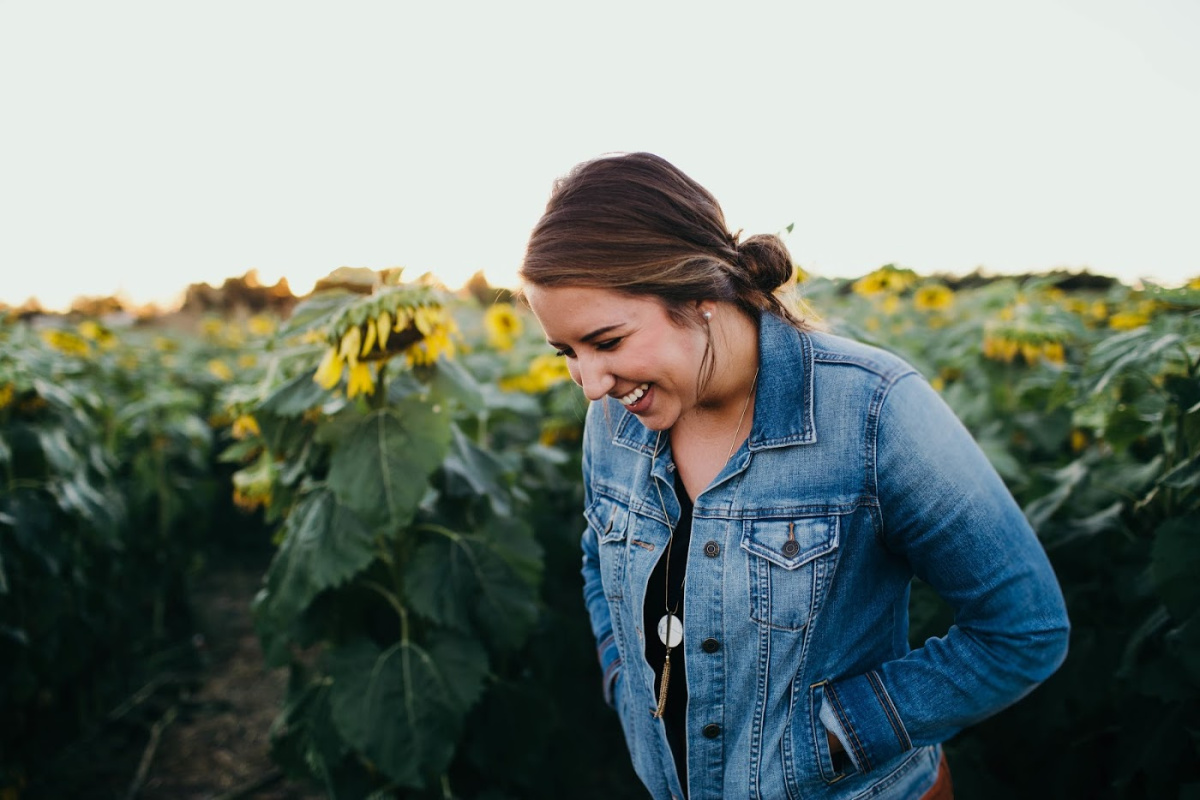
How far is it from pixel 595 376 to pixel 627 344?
8cm

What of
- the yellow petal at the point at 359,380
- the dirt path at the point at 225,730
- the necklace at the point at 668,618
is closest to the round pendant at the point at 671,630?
the necklace at the point at 668,618

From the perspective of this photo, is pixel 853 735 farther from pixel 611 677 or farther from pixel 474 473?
pixel 474 473

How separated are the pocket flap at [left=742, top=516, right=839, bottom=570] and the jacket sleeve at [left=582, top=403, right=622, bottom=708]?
17.6 inches

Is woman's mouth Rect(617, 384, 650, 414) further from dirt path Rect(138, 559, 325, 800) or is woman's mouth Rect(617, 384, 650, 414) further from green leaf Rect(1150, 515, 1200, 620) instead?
dirt path Rect(138, 559, 325, 800)

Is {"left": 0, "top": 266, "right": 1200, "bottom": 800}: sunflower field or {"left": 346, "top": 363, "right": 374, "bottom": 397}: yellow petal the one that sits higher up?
{"left": 346, "top": 363, "right": 374, "bottom": 397}: yellow petal

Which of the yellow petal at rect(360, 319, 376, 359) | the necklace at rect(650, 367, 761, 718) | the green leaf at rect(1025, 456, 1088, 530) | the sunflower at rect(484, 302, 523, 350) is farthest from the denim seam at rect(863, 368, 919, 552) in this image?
Answer: the sunflower at rect(484, 302, 523, 350)

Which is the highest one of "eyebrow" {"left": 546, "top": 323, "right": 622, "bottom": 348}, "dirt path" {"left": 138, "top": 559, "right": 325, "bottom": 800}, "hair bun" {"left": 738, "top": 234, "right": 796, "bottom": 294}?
"hair bun" {"left": 738, "top": 234, "right": 796, "bottom": 294}

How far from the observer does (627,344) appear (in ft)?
4.00

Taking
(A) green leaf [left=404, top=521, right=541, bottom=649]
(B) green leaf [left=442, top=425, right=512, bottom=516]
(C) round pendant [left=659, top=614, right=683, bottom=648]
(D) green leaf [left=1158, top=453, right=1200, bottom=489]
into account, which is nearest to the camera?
(C) round pendant [left=659, top=614, right=683, bottom=648]

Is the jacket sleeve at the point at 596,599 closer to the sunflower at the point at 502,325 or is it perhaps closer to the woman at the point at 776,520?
the woman at the point at 776,520

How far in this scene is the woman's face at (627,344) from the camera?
3.93ft

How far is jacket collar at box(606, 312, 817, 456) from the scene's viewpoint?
1.24 metres

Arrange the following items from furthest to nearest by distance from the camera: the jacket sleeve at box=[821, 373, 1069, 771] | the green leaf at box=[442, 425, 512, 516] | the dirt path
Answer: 1. the dirt path
2. the green leaf at box=[442, 425, 512, 516]
3. the jacket sleeve at box=[821, 373, 1069, 771]

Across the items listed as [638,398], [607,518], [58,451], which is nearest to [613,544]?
[607,518]
